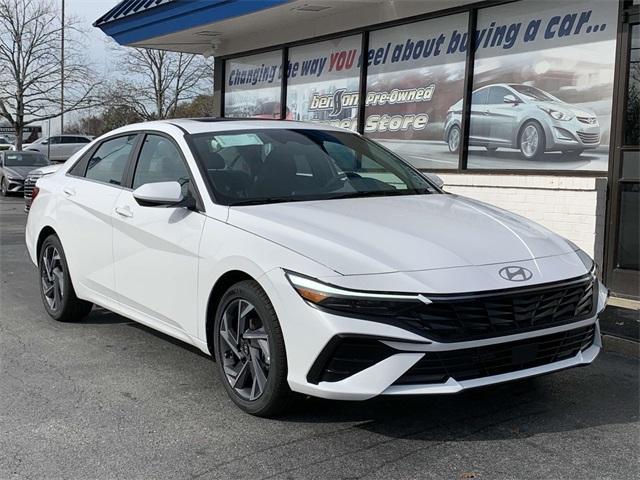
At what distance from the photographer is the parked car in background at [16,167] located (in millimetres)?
21453

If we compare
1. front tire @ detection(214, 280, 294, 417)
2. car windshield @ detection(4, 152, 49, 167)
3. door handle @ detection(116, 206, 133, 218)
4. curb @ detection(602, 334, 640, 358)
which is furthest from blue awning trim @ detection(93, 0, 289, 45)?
car windshield @ detection(4, 152, 49, 167)

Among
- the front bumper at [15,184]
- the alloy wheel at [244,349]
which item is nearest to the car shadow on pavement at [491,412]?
the alloy wheel at [244,349]

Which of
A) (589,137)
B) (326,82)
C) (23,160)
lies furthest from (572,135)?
(23,160)

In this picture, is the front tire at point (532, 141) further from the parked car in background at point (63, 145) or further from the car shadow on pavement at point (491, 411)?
the parked car in background at point (63, 145)

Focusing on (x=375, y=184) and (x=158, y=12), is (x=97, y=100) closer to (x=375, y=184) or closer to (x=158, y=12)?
(x=158, y=12)

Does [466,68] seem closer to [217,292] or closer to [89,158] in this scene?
[89,158]

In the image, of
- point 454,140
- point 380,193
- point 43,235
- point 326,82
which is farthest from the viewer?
point 326,82

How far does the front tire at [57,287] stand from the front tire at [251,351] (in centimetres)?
228

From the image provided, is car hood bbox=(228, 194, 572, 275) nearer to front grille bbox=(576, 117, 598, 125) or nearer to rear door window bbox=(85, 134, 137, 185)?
rear door window bbox=(85, 134, 137, 185)

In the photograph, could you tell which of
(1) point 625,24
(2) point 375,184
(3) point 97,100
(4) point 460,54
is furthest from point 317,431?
(3) point 97,100

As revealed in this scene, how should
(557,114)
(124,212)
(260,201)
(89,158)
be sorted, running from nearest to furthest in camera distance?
(260,201)
(124,212)
(89,158)
(557,114)

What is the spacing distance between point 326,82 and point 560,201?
16.0 feet

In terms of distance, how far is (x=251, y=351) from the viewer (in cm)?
385

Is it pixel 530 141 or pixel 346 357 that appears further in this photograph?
pixel 530 141
